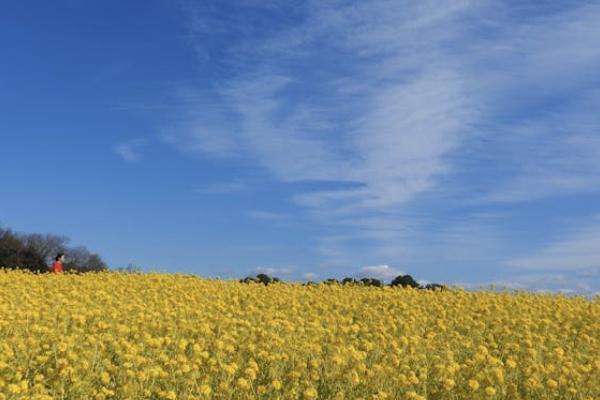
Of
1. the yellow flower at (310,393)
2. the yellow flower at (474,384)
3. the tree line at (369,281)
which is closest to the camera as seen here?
the yellow flower at (310,393)

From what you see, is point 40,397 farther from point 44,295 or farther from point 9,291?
point 9,291

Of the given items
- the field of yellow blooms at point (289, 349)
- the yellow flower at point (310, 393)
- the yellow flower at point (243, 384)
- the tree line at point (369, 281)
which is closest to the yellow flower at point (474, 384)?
the field of yellow blooms at point (289, 349)

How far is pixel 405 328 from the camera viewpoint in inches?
465

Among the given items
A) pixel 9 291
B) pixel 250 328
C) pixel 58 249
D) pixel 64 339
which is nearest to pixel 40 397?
pixel 64 339

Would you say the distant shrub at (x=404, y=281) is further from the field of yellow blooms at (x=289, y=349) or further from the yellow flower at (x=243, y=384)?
the yellow flower at (x=243, y=384)

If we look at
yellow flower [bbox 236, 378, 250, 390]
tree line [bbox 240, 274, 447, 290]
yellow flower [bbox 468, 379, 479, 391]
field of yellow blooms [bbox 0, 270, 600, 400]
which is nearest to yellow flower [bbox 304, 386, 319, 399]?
field of yellow blooms [bbox 0, 270, 600, 400]

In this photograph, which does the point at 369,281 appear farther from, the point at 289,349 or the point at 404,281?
the point at 289,349

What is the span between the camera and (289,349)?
9375mm

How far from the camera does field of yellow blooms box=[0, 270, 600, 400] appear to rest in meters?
8.05

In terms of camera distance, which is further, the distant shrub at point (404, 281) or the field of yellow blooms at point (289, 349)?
the distant shrub at point (404, 281)

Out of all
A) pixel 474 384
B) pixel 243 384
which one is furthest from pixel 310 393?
pixel 474 384

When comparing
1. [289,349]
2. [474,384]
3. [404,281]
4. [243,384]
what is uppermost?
[404,281]

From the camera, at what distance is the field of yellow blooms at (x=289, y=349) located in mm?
8047

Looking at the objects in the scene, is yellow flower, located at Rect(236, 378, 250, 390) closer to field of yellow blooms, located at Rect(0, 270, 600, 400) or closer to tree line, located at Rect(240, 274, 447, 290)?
field of yellow blooms, located at Rect(0, 270, 600, 400)
